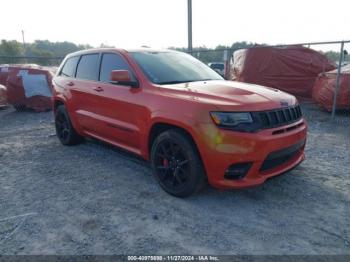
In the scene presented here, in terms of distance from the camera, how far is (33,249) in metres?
2.78

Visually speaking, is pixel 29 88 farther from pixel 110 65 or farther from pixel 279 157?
pixel 279 157

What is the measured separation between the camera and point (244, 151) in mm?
3123

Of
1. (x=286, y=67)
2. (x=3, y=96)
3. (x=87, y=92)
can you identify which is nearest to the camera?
(x=87, y=92)

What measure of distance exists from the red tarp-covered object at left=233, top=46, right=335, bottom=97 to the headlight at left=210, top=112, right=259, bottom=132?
8.21 meters

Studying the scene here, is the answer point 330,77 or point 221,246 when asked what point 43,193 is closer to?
point 221,246

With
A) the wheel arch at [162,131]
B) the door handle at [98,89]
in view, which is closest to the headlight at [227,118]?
the wheel arch at [162,131]

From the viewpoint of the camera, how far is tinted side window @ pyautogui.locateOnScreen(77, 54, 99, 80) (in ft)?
16.1

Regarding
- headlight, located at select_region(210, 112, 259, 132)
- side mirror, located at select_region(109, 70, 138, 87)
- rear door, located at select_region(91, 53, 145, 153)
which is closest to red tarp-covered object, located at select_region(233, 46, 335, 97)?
rear door, located at select_region(91, 53, 145, 153)

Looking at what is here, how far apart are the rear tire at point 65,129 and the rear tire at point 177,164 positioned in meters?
2.52

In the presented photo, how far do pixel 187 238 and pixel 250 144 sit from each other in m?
1.12

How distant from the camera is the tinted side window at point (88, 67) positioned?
4910 millimetres

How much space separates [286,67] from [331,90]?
2.59 m

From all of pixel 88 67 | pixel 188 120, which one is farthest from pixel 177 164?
pixel 88 67

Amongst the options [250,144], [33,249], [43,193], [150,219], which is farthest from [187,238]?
[43,193]
